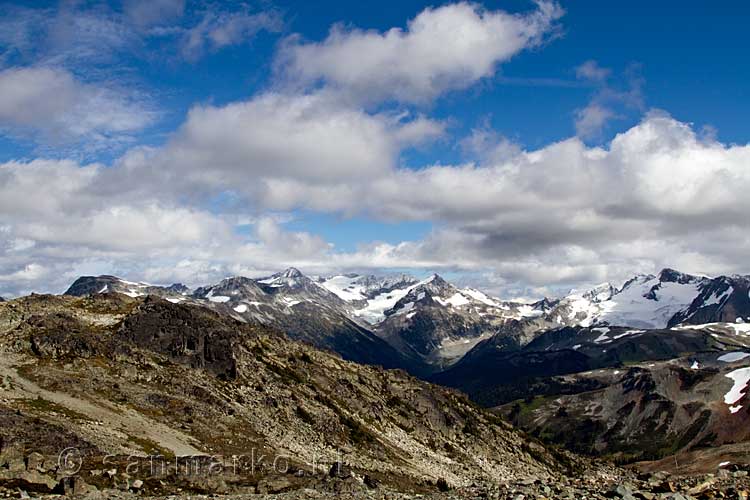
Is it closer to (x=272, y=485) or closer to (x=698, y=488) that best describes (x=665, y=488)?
(x=698, y=488)

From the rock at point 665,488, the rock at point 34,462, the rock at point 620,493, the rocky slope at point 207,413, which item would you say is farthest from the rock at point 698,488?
the rock at point 34,462

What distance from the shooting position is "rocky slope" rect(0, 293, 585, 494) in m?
51.4

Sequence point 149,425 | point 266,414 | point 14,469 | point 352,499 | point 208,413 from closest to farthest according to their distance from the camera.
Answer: point 352,499 < point 14,469 < point 149,425 < point 208,413 < point 266,414

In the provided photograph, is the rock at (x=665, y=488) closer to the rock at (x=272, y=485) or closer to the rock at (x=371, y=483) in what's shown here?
the rock at (x=371, y=483)

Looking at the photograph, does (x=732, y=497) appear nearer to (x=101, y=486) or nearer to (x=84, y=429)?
(x=101, y=486)

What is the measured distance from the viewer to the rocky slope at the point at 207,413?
51.4 meters

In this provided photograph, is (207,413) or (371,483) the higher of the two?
(207,413)

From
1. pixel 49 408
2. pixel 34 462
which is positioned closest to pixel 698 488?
pixel 34 462

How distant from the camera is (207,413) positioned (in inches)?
3789

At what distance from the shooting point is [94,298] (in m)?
147

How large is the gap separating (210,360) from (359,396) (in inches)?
1569

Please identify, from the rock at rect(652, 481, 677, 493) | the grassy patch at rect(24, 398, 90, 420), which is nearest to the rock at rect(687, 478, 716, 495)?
the rock at rect(652, 481, 677, 493)

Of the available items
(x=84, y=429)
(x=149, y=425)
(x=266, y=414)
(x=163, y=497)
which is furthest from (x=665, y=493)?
(x=266, y=414)

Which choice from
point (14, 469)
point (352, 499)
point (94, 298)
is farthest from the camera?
point (94, 298)
